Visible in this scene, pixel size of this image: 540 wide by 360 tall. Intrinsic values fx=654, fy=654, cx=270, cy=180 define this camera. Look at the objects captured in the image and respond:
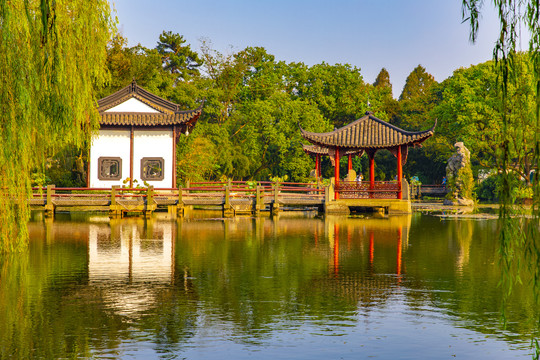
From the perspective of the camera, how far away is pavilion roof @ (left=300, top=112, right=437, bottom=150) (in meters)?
32.4

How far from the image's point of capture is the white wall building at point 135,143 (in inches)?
1358

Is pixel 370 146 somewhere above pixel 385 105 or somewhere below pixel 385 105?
below

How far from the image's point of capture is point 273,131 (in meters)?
47.7

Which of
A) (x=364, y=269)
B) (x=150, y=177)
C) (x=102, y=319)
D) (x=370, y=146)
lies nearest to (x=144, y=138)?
(x=150, y=177)

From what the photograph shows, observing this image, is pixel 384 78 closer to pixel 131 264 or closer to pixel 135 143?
pixel 135 143

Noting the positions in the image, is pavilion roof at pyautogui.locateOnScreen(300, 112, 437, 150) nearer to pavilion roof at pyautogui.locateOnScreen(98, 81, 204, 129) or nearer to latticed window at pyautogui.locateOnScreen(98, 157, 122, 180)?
pavilion roof at pyautogui.locateOnScreen(98, 81, 204, 129)

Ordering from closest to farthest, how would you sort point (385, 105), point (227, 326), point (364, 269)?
1. point (227, 326)
2. point (364, 269)
3. point (385, 105)

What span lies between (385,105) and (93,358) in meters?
54.2

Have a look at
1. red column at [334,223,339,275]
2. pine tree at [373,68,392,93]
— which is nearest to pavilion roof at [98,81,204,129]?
red column at [334,223,339,275]

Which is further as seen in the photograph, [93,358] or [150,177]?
[150,177]

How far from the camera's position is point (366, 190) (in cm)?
3272

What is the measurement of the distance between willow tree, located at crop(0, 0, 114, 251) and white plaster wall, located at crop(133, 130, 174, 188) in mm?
19151

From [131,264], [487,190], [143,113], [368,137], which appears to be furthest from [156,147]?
[487,190]

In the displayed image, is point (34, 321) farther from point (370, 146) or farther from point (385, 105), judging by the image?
point (385, 105)
